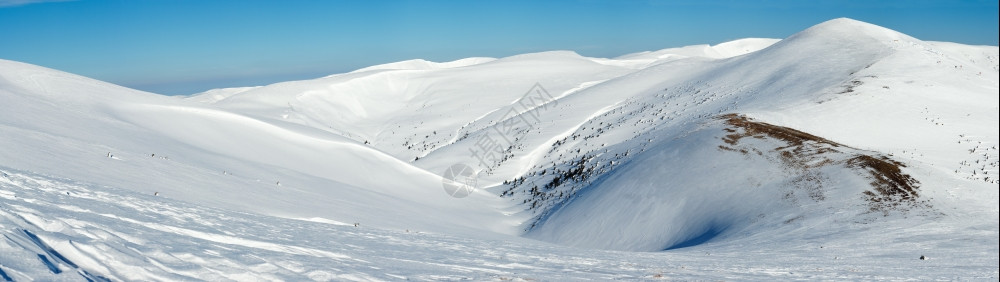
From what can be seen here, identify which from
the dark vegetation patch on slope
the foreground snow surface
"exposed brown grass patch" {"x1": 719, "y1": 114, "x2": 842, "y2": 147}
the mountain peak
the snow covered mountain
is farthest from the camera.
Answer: the mountain peak

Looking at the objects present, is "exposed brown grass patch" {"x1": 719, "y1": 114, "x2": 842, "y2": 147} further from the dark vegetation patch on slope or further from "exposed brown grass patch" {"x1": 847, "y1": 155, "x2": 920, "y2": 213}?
"exposed brown grass patch" {"x1": 847, "y1": 155, "x2": 920, "y2": 213}

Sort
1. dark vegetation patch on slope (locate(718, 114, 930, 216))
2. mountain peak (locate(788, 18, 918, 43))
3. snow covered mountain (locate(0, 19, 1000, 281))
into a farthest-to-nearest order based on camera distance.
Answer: mountain peak (locate(788, 18, 918, 43)) < dark vegetation patch on slope (locate(718, 114, 930, 216)) < snow covered mountain (locate(0, 19, 1000, 281))

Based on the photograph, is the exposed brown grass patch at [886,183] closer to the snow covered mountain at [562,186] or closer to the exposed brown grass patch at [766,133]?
the snow covered mountain at [562,186]

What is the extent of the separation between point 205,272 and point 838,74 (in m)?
45.8

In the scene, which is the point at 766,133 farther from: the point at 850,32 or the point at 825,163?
the point at 850,32

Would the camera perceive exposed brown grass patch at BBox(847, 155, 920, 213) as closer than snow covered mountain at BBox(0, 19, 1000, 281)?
No

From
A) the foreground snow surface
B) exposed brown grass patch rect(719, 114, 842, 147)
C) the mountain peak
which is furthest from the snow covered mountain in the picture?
the mountain peak

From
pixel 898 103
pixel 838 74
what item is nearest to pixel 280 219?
pixel 898 103

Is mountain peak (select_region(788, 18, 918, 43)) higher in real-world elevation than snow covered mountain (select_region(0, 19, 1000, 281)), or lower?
higher

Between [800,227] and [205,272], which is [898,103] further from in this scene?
[205,272]

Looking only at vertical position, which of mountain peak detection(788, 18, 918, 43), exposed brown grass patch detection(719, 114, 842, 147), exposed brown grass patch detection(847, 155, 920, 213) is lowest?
exposed brown grass patch detection(847, 155, 920, 213)

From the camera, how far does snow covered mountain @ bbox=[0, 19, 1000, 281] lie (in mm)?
8523

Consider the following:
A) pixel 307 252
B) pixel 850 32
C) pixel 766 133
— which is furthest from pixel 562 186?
pixel 850 32

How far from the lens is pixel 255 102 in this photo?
283ft
